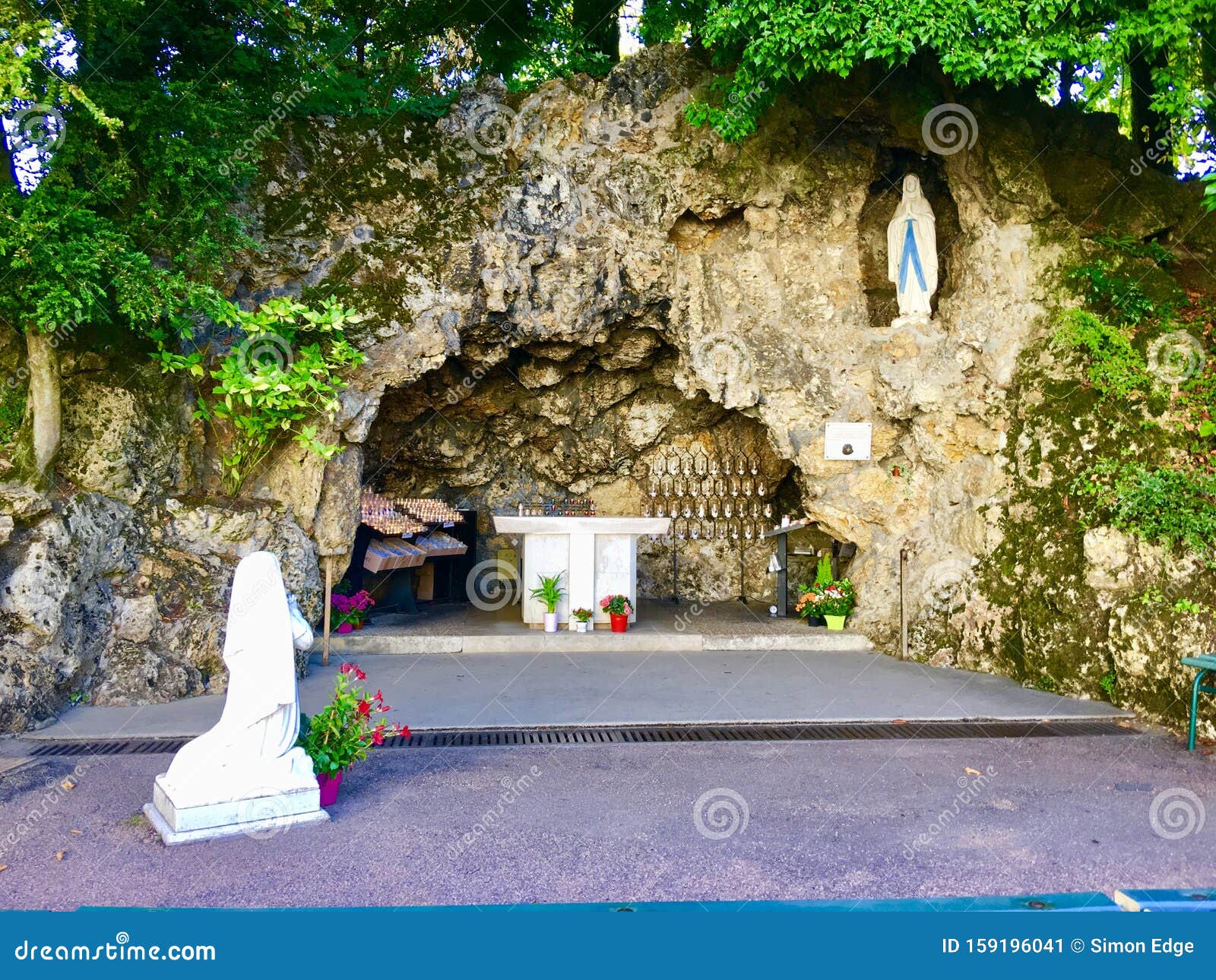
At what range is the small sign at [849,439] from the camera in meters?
10.1

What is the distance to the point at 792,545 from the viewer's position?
39.9 feet

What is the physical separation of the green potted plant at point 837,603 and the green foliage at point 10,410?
→ 7882mm

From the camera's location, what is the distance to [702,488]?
12609 millimetres

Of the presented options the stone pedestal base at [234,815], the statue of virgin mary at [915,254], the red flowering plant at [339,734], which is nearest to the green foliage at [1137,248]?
the statue of virgin mary at [915,254]

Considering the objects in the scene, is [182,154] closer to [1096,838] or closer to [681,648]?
[681,648]

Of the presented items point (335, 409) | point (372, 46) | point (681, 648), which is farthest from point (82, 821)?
point (372, 46)

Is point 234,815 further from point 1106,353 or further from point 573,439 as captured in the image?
point 573,439

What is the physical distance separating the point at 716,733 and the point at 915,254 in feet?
19.3

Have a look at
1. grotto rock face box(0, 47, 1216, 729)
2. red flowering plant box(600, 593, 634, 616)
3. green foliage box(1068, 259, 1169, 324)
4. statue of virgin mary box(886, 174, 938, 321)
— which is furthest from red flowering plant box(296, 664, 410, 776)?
statue of virgin mary box(886, 174, 938, 321)

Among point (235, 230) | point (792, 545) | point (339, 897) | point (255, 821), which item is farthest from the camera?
point (792, 545)

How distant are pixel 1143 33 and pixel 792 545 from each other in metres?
6.73

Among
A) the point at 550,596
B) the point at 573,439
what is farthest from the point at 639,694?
the point at 573,439

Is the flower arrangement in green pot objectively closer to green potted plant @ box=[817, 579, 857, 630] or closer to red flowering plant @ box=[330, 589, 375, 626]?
green potted plant @ box=[817, 579, 857, 630]

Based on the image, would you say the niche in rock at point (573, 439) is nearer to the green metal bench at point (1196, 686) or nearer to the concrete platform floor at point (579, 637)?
the concrete platform floor at point (579, 637)
